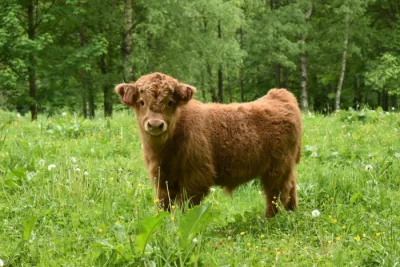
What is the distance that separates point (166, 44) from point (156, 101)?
20435 mm

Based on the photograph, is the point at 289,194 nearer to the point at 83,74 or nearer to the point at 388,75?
the point at 83,74

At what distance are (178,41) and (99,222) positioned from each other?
67.8 ft

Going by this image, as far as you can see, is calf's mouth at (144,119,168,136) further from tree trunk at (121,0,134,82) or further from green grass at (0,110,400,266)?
tree trunk at (121,0,134,82)

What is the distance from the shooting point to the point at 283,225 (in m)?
4.71

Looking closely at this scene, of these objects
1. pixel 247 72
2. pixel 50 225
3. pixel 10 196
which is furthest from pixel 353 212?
pixel 247 72

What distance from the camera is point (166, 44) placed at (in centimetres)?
2442

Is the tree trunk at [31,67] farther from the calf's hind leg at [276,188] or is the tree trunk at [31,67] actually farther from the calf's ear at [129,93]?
the calf's hind leg at [276,188]

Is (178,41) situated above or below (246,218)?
above

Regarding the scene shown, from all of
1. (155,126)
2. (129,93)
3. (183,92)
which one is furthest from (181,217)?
(129,93)

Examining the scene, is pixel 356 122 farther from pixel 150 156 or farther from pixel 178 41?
pixel 178 41

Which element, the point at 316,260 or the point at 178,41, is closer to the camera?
the point at 316,260

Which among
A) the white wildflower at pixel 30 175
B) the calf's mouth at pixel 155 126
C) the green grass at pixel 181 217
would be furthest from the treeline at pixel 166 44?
the calf's mouth at pixel 155 126

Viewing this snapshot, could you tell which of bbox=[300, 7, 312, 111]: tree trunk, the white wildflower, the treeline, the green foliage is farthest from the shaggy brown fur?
bbox=[300, 7, 312, 111]: tree trunk

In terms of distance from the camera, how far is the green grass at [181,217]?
3.52 metres
